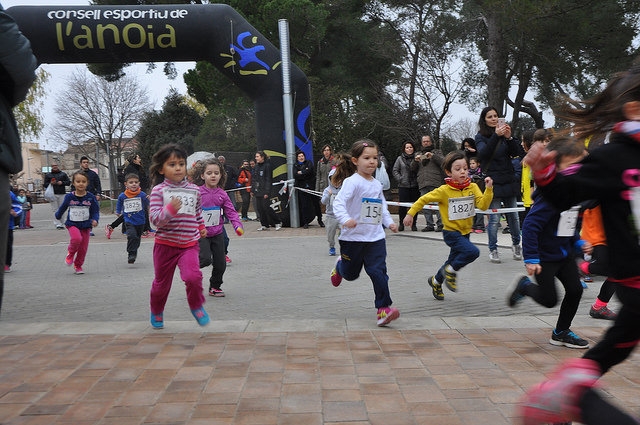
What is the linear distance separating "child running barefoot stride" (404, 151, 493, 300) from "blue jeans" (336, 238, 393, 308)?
3.44 feet

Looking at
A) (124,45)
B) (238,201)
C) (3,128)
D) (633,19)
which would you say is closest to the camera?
(3,128)

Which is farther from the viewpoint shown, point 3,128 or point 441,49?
point 441,49

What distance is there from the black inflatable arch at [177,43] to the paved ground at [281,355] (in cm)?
746

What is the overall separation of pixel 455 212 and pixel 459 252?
0.41 m

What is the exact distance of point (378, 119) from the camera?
2575 centimetres

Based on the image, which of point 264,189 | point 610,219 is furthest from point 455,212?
point 264,189

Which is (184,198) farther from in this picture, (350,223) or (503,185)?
(503,185)

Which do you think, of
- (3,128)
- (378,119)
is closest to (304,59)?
(378,119)

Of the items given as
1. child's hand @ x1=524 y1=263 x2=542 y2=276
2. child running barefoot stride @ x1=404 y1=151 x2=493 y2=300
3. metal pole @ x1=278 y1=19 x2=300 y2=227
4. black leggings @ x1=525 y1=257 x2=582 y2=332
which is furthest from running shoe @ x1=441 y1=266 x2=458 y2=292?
metal pole @ x1=278 y1=19 x2=300 y2=227

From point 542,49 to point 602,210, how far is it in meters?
22.8

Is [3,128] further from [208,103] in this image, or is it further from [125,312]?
[208,103]

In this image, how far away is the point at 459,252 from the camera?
6531 mm

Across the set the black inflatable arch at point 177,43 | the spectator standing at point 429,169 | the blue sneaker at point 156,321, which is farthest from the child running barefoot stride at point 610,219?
the black inflatable arch at point 177,43

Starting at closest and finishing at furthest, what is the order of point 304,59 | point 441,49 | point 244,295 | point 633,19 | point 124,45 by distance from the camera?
point 244,295 → point 124,45 → point 633,19 → point 441,49 → point 304,59
